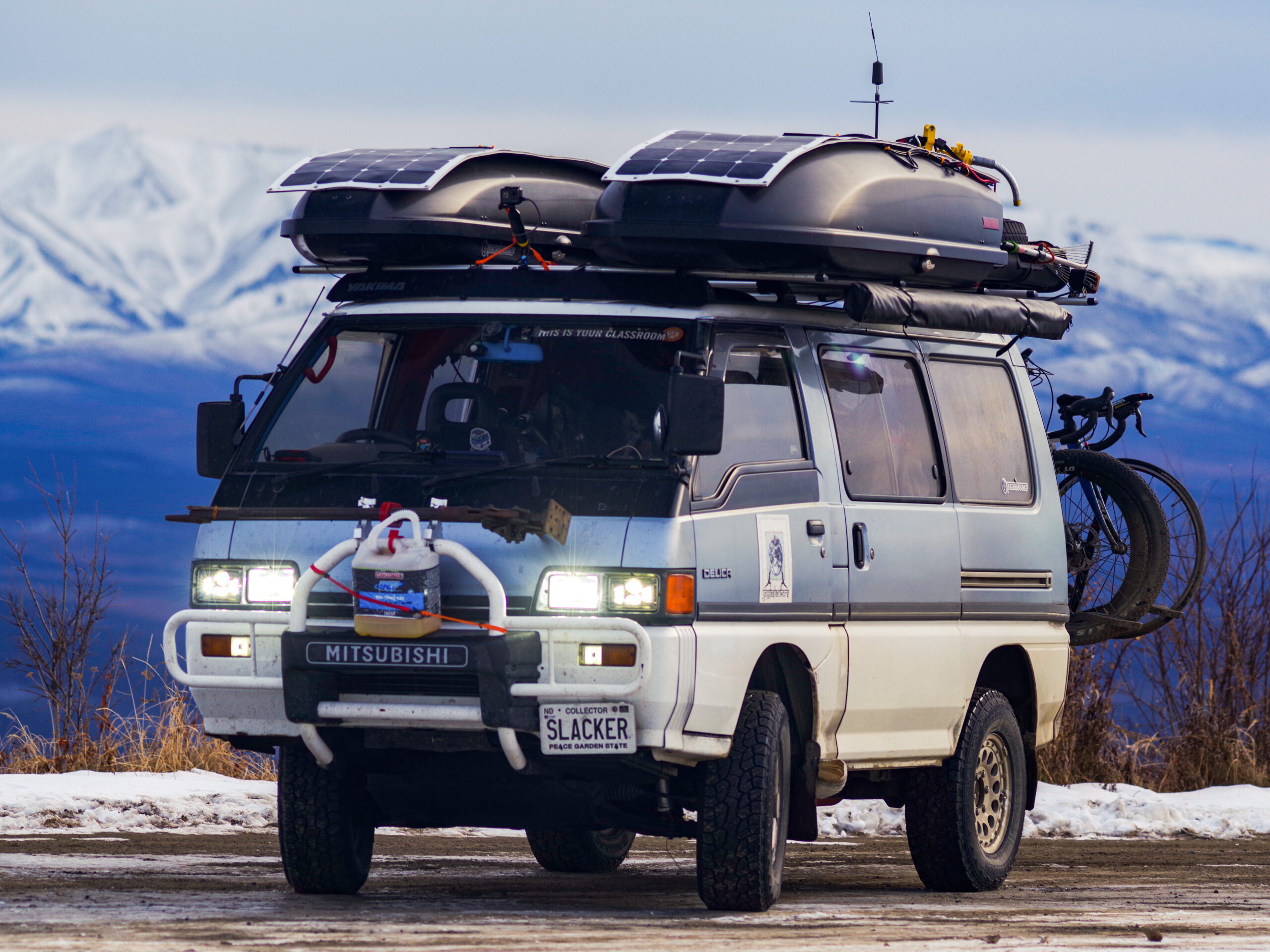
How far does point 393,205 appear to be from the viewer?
9578 mm

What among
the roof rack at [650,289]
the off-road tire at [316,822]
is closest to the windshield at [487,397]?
the roof rack at [650,289]

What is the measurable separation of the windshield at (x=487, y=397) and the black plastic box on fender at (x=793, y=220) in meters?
0.39

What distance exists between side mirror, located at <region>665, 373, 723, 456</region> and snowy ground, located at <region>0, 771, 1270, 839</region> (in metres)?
5.81

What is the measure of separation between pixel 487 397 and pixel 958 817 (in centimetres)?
317

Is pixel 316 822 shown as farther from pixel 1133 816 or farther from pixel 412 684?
pixel 1133 816

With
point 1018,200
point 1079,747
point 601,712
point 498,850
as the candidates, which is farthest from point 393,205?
point 1079,747

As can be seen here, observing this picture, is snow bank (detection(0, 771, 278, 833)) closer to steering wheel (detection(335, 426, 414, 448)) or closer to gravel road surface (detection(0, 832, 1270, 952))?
gravel road surface (detection(0, 832, 1270, 952))

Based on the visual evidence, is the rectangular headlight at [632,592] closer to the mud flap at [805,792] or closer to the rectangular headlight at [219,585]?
the mud flap at [805,792]

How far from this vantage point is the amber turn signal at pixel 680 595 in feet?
26.3

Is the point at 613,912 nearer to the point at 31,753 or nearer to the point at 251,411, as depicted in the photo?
the point at 251,411

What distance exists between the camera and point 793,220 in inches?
352

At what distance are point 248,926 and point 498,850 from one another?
472 centimetres

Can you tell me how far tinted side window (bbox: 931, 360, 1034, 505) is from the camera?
10391 millimetres

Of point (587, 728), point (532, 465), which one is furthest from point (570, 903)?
point (532, 465)
